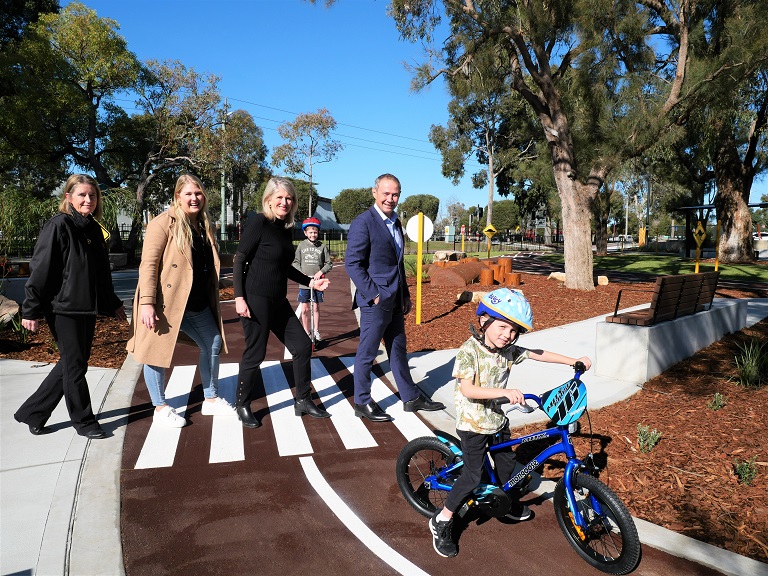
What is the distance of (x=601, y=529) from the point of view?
2934mm

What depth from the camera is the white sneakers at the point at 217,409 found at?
199 inches

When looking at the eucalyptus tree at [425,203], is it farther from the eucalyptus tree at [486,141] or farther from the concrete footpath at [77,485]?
the concrete footpath at [77,485]

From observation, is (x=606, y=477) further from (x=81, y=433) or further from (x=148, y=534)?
(x=81, y=433)

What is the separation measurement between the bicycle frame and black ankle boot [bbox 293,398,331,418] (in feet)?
5.99

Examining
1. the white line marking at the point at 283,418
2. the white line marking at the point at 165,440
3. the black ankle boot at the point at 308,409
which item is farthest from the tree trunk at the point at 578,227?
the white line marking at the point at 165,440

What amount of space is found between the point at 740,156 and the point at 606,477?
29.4 meters

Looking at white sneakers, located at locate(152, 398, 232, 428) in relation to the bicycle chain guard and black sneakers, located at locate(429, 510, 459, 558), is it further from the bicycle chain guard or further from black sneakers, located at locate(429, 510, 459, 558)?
the bicycle chain guard

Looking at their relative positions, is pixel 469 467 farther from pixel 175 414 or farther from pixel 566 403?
pixel 175 414

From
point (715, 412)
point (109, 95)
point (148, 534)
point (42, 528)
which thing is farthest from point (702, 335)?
point (109, 95)

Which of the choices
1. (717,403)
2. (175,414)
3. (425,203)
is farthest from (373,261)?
(425,203)

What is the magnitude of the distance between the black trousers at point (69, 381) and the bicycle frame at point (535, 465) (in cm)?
280

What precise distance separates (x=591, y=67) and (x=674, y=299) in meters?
8.62

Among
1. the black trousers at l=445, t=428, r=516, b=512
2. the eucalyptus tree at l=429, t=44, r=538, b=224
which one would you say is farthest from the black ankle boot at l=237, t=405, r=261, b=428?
the eucalyptus tree at l=429, t=44, r=538, b=224

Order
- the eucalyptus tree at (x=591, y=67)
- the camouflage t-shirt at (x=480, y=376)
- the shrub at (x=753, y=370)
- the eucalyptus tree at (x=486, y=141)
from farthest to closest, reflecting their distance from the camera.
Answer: the eucalyptus tree at (x=486, y=141)
the eucalyptus tree at (x=591, y=67)
the shrub at (x=753, y=370)
the camouflage t-shirt at (x=480, y=376)
